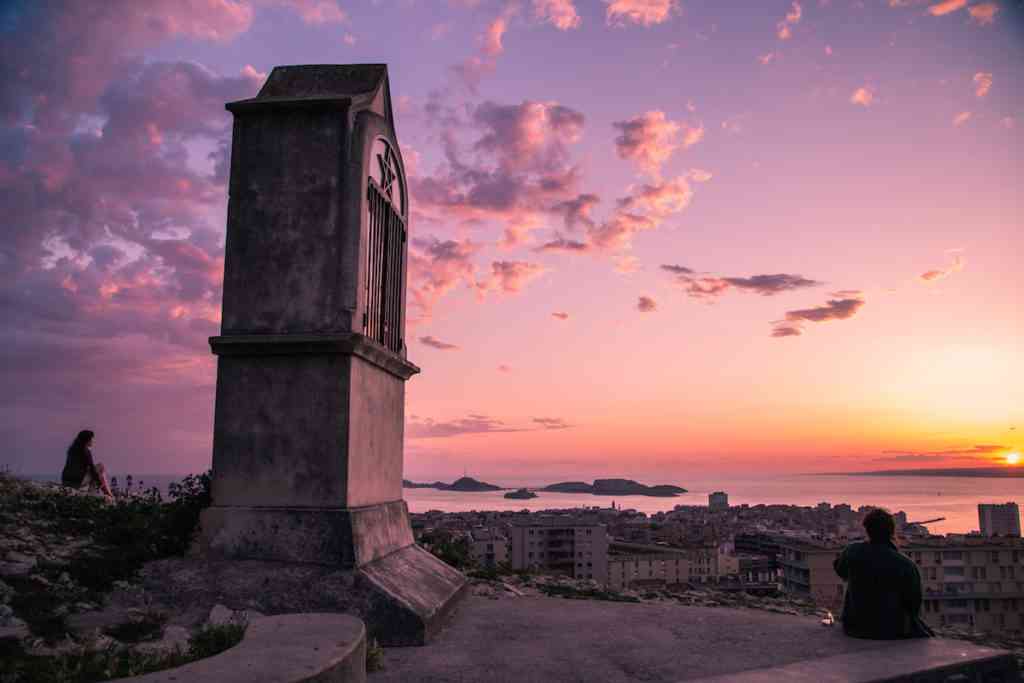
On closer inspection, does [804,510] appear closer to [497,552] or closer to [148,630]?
[497,552]

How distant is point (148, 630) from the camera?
5.63 meters

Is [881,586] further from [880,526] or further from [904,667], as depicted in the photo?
[904,667]

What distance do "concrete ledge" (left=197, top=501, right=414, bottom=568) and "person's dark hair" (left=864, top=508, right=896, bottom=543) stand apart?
4867 millimetres

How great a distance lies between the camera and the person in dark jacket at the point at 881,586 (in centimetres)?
595

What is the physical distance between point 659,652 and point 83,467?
35.8 feet

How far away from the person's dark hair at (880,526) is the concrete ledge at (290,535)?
4.87 meters

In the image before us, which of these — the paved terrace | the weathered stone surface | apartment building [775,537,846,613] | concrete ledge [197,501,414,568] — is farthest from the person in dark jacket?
apartment building [775,537,846,613]

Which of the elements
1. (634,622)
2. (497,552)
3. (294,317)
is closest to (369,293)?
(294,317)

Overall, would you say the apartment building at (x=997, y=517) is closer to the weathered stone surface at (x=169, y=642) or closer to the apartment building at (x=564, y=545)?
the apartment building at (x=564, y=545)

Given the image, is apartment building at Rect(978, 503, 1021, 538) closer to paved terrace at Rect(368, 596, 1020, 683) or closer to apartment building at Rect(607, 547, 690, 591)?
apartment building at Rect(607, 547, 690, 591)

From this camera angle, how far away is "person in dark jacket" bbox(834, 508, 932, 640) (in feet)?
19.5

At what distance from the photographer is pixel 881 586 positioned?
6031mm

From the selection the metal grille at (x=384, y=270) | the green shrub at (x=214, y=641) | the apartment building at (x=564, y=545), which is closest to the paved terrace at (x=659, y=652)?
the green shrub at (x=214, y=641)

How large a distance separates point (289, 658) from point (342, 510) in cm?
358
